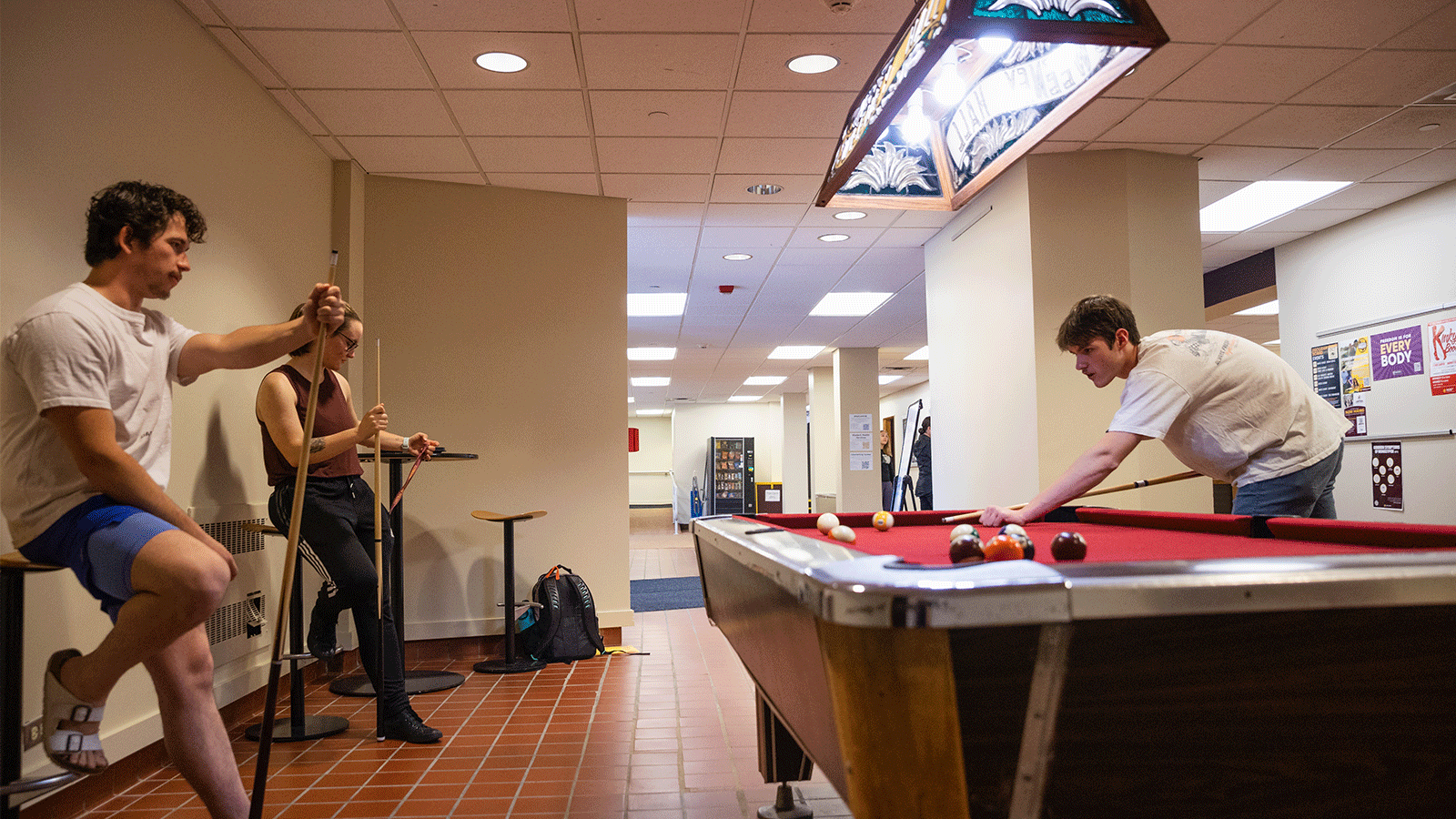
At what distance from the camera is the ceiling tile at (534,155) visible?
4320 mm

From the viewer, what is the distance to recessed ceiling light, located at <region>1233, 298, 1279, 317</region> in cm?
855

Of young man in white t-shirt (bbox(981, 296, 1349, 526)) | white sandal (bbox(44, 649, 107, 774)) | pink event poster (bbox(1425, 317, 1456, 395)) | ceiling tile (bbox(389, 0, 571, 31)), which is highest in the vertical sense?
ceiling tile (bbox(389, 0, 571, 31))

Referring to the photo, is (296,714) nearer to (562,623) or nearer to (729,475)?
(562,623)

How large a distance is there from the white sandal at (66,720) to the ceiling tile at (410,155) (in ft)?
10.2

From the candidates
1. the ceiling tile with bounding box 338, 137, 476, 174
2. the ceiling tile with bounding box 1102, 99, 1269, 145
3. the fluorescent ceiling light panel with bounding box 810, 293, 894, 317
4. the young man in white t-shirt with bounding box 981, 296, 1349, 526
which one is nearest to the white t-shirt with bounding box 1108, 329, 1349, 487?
the young man in white t-shirt with bounding box 981, 296, 1349, 526

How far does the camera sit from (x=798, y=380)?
15.0 meters

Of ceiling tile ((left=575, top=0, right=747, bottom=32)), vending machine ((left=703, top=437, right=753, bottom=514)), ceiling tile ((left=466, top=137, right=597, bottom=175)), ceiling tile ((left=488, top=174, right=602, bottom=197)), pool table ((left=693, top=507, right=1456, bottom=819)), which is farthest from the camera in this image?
vending machine ((left=703, top=437, right=753, bottom=514))

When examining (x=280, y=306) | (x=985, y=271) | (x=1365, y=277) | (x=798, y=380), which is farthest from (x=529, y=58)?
(x=798, y=380)

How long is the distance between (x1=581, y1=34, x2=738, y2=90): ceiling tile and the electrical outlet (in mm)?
2719

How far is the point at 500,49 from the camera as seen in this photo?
3381mm

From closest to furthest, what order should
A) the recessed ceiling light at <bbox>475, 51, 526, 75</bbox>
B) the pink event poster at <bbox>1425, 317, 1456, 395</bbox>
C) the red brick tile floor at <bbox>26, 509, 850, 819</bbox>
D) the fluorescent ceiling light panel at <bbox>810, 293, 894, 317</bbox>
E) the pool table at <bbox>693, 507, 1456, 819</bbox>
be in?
1. the pool table at <bbox>693, 507, 1456, 819</bbox>
2. the red brick tile floor at <bbox>26, 509, 850, 819</bbox>
3. the recessed ceiling light at <bbox>475, 51, 526, 75</bbox>
4. the pink event poster at <bbox>1425, 317, 1456, 395</bbox>
5. the fluorescent ceiling light panel at <bbox>810, 293, 894, 317</bbox>

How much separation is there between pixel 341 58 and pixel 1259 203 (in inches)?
207

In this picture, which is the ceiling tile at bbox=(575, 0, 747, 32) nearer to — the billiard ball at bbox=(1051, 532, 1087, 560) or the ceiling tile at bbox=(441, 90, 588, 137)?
the ceiling tile at bbox=(441, 90, 588, 137)

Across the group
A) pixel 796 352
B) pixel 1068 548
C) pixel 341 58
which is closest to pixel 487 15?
pixel 341 58
